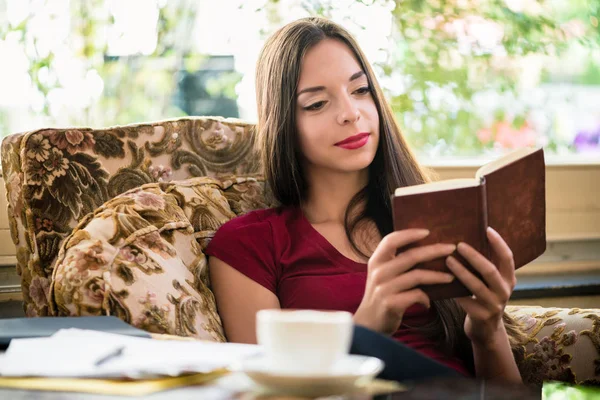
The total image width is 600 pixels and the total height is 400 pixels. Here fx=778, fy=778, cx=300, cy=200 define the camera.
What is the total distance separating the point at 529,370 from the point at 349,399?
3.28ft

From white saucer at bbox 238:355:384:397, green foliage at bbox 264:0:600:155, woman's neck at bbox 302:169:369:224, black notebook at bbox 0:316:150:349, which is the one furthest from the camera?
green foliage at bbox 264:0:600:155

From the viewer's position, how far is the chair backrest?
1544 millimetres

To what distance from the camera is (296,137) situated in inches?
67.8

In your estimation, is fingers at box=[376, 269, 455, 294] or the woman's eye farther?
the woman's eye

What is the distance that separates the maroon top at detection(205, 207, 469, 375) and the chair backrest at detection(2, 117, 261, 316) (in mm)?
216

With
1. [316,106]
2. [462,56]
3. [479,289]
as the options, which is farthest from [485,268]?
[462,56]

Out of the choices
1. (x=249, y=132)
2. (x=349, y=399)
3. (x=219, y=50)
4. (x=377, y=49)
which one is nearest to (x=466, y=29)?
(x=377, y=49)

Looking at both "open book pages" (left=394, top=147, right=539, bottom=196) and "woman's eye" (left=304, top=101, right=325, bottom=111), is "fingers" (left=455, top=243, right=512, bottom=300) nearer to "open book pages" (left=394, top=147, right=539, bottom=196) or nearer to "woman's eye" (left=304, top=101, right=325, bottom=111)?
"open book pages" (left=394, top=147, right=539, bottom=196)

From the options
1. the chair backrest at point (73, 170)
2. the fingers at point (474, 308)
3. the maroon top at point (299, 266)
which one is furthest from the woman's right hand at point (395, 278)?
the chair backrest at point (73, 170)

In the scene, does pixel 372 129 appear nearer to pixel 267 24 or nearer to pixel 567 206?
pixel 267 24

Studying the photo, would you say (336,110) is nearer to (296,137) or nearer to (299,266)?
(296,137)

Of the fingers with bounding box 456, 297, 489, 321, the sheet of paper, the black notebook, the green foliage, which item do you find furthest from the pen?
the green foliage

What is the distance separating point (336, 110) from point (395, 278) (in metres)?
0.50

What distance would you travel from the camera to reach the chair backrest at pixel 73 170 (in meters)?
1.54
